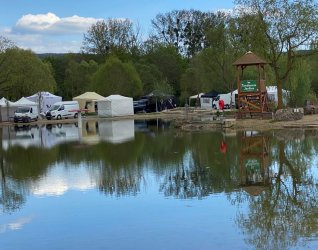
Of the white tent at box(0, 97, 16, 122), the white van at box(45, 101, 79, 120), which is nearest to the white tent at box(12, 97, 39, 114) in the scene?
the white tent at box(0, 97, 16, 122)

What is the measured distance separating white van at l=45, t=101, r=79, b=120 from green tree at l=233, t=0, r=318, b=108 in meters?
27.6

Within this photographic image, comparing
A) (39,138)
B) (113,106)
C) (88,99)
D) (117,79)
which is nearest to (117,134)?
(39,138)

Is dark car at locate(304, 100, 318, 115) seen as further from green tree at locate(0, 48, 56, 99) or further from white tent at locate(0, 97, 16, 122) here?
white tent at locate(0, 97, 16, 122)

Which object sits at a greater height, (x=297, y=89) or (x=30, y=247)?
(x=297, y=89)

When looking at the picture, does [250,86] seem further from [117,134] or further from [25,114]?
[25,114]

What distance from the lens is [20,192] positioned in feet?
45.8

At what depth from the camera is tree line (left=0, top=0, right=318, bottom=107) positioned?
36156mm

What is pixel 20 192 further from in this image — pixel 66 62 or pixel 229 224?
pixel 66 62

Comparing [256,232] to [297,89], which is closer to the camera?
[256,232]

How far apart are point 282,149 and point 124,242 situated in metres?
12.3

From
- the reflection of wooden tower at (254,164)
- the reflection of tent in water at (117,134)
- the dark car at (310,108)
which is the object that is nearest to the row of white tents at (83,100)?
the reflection of tent in water at (117,134)

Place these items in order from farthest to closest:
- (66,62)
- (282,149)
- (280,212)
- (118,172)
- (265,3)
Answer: (66,62) < (265,3) < (282,149) < (118,172) < (280,212)

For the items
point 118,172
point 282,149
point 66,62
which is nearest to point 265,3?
point 282,149

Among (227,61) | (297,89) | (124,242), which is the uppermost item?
(227,61)
